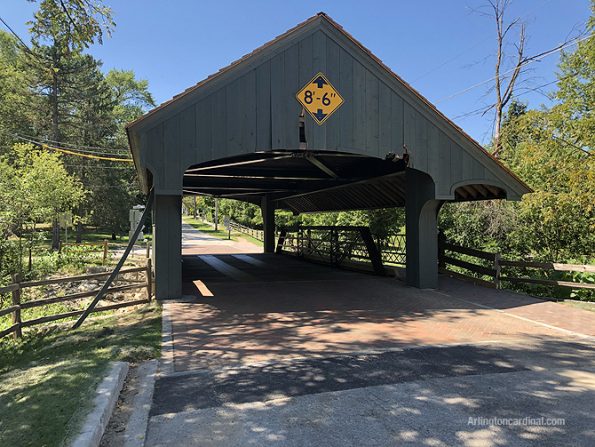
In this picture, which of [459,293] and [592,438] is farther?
[459,293]

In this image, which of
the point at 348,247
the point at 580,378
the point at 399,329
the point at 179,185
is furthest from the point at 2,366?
the point at 348,247

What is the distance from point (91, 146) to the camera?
34.8 m

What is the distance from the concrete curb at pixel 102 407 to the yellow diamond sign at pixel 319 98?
6.32 metres

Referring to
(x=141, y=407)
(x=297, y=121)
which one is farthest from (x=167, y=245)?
(x=141, y=407)

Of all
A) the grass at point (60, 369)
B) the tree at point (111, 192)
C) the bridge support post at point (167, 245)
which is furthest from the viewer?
the tree at point (111, 192)

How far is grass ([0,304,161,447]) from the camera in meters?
3.44

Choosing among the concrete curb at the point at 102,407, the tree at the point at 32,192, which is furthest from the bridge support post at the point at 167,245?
the tree at the point at 32,192

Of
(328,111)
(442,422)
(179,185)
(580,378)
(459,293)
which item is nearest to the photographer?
(442,422)

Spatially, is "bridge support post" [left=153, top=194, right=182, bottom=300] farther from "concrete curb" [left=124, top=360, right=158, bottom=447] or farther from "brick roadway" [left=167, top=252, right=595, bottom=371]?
"concrete curb" [left=124, top=360, right=158, bottom=447]

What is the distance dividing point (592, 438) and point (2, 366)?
8.10m

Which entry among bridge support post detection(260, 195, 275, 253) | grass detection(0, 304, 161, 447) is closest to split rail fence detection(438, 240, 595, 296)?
grass detection(0, 304, 161, 447)

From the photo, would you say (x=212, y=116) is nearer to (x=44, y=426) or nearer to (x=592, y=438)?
(x=44, y=426)

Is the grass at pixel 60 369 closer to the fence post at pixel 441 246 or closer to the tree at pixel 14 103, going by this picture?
the fence post at pixel 441 246

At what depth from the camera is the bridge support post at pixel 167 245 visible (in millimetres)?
8938
